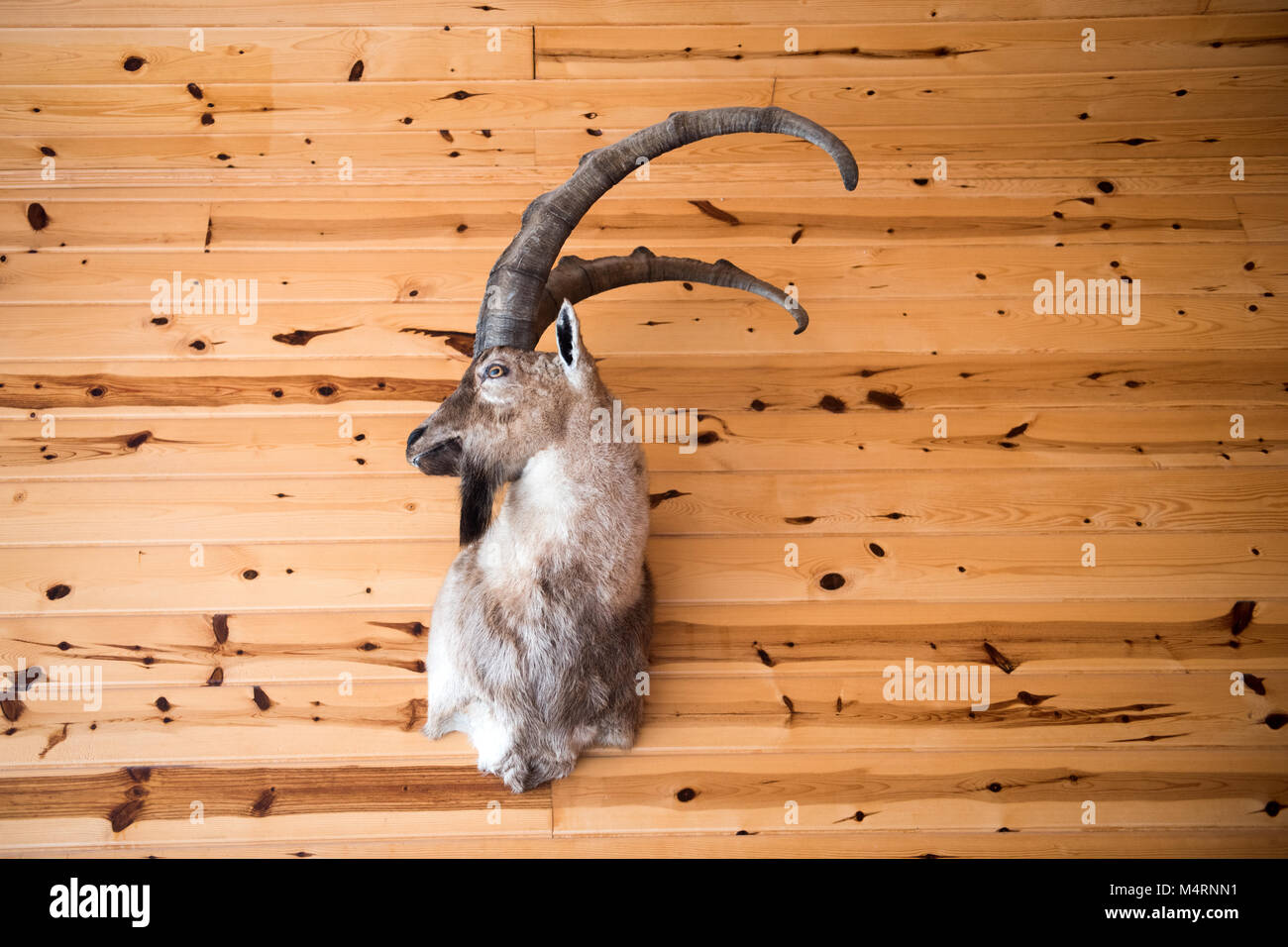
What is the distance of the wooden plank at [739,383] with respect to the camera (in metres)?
2.56

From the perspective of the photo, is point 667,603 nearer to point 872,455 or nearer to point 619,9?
point 872,455

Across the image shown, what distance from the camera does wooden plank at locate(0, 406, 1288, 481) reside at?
2.50m

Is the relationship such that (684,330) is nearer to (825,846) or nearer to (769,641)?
(769,641)

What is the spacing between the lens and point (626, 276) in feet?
7.10

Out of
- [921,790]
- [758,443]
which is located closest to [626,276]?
[758,443]

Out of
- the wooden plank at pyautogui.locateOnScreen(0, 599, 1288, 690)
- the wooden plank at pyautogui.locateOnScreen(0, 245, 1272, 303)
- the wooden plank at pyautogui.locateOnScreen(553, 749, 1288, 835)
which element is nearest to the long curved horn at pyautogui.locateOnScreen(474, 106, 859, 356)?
the wooden plank at pyautogui.locateOnScreen(0, 245, 1272, 303)

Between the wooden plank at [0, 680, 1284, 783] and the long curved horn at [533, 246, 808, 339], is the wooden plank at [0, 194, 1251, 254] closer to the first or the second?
the long curved horn at [533, 246, 808, 339]

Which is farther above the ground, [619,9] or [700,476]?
[619,9]

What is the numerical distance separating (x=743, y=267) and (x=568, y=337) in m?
1.05

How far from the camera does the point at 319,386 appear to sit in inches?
101

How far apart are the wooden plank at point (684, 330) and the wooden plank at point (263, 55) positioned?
82 cm

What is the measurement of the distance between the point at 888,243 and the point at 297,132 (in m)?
1.90
